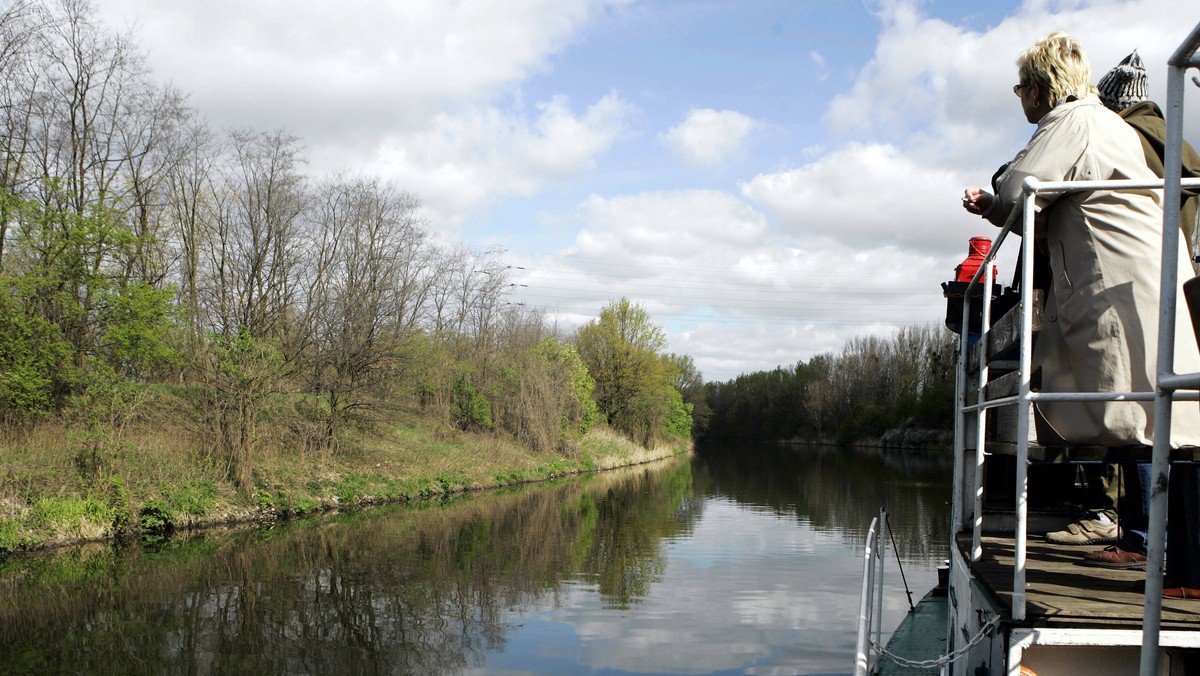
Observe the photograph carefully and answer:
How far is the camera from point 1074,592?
126 inches

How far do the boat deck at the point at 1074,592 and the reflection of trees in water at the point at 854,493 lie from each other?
6.67 m

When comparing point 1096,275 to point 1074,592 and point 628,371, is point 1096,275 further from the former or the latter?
point 628,371

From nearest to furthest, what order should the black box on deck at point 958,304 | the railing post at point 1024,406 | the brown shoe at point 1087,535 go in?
1. the railing post at point 1024,406
2. the brown shoe at point 1087,535
3. the black box on deck at point 958,304

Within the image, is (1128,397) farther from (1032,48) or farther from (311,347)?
(311,347)

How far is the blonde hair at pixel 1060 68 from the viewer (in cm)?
361

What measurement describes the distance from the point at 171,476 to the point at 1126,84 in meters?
18.5

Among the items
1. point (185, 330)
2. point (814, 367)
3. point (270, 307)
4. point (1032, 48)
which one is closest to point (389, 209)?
point (270, 307)

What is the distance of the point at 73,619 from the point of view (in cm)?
1067

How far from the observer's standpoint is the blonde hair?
11.8ft

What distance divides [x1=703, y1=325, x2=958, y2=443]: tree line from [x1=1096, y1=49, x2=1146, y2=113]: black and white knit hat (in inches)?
2344

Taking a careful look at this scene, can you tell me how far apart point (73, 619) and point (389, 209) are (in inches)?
956

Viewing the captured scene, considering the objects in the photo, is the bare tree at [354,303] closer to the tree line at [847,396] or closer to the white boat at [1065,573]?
the white boat at [1065,573]

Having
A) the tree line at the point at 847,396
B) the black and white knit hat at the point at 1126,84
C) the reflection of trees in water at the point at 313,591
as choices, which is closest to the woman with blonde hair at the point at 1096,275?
the black and white knit hat at the point at 1126,84

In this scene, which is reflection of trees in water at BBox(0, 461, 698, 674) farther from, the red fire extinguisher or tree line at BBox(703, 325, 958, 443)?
tree line at BBox(703, 325, 958, 443)
